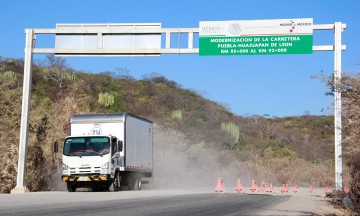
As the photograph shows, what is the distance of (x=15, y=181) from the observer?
27109 millimetres

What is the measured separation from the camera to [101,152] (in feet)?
82.0

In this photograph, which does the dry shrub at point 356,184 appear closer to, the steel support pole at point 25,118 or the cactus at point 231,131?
the steel support pole at point 25,118

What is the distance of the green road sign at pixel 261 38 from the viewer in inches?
998

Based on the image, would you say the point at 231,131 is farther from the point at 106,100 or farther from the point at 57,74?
the point at 57,74

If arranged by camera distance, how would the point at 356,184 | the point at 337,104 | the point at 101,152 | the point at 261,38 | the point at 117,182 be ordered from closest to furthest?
the point at 356,184 → the point at 337,104 → the point at 101,152 → the point at 261,38 → the point at 117,182

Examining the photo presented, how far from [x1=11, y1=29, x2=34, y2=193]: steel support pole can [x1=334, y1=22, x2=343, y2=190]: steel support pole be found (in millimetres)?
13260

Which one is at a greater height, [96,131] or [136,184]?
[96,131]

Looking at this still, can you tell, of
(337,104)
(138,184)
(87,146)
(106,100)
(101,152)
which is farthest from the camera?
(106,100)

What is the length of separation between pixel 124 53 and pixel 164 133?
22.3 m

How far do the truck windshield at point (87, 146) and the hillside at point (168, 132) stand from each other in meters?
3.78

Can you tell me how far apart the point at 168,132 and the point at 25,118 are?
23895 millimetres

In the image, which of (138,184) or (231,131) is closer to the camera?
(138,184)

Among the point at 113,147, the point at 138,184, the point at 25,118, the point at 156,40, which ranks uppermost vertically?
the point at 156,40

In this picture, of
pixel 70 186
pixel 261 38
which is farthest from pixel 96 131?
pixel 261 38
